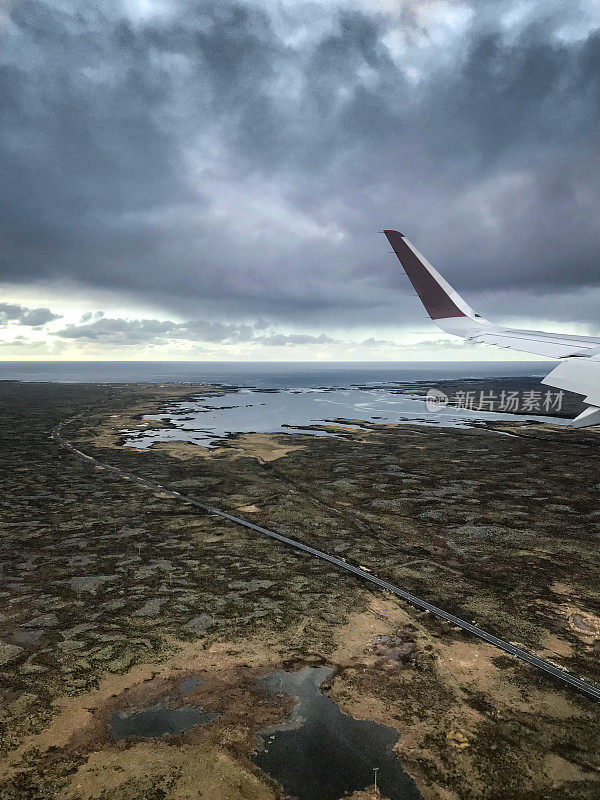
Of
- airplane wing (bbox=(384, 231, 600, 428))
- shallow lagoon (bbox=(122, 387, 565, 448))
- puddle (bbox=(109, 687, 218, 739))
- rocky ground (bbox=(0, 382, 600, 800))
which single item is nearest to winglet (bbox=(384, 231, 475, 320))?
airplane wing (bbox=(384, 231, 600, 428))

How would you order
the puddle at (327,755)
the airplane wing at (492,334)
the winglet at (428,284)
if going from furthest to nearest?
the winglet at (428,284)
the airplane wing at (492,334)
the puddle at (327,755)

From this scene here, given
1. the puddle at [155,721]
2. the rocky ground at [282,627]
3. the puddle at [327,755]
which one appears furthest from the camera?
the puddle at [155,721]

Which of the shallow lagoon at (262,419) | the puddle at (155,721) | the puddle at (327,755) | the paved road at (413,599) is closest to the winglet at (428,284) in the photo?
the paved road at (413,599)

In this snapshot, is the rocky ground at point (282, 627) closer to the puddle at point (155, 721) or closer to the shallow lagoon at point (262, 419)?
the puddle at point (155, 721)

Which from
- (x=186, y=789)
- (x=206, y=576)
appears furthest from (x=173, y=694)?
(x=206, y=576)

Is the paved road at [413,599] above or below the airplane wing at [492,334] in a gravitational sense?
below

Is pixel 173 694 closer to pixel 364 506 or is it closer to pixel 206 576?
pixel 206 576

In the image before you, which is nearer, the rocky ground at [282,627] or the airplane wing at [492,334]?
the rocky ground at [282,627]

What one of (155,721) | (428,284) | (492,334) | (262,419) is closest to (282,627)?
(155,721)

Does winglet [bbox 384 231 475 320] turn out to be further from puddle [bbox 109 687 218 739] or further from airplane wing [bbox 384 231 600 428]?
puddle [bbox 109 687 218 739]
